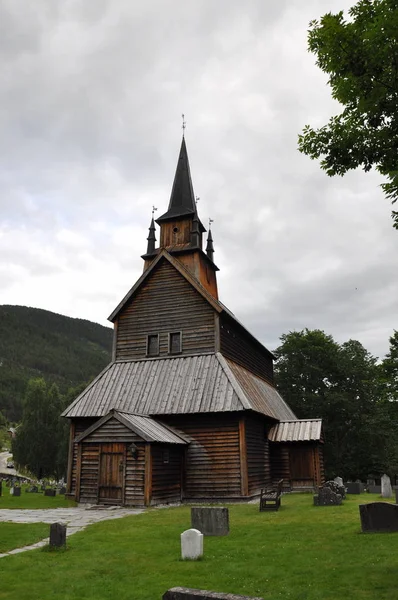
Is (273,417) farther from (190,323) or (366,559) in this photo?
(366,559)

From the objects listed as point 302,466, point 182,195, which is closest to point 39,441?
point 182,195

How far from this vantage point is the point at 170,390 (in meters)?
24.7

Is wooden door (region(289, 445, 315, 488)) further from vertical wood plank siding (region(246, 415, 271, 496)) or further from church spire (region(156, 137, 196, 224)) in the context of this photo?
church spire (region(156, 137, 196, 224))

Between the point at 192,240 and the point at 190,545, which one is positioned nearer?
the point at 190,545

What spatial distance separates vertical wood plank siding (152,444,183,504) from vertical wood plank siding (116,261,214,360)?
243 inches

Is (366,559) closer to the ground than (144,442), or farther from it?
closer to the ground

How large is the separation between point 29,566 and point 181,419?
14525 millimetres

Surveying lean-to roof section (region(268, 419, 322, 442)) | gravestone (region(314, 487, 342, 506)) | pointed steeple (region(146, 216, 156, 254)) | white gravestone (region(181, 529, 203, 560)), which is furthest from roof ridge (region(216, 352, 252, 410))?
white gravestone (region(181, 529, 203, 560))

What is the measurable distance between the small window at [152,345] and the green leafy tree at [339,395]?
82.1 ft

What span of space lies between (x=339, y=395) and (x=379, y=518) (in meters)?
35.5

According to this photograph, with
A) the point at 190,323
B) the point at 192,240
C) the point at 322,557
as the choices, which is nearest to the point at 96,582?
the point at 322,557

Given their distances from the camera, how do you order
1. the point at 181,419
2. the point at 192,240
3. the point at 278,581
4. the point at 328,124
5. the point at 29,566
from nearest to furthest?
the point at 278,581, the point at 29,566, the point at 328,124, the point at 181,419, the point at 192,240

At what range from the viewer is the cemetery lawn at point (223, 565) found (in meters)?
7.80

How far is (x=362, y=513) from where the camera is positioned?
12555mm
